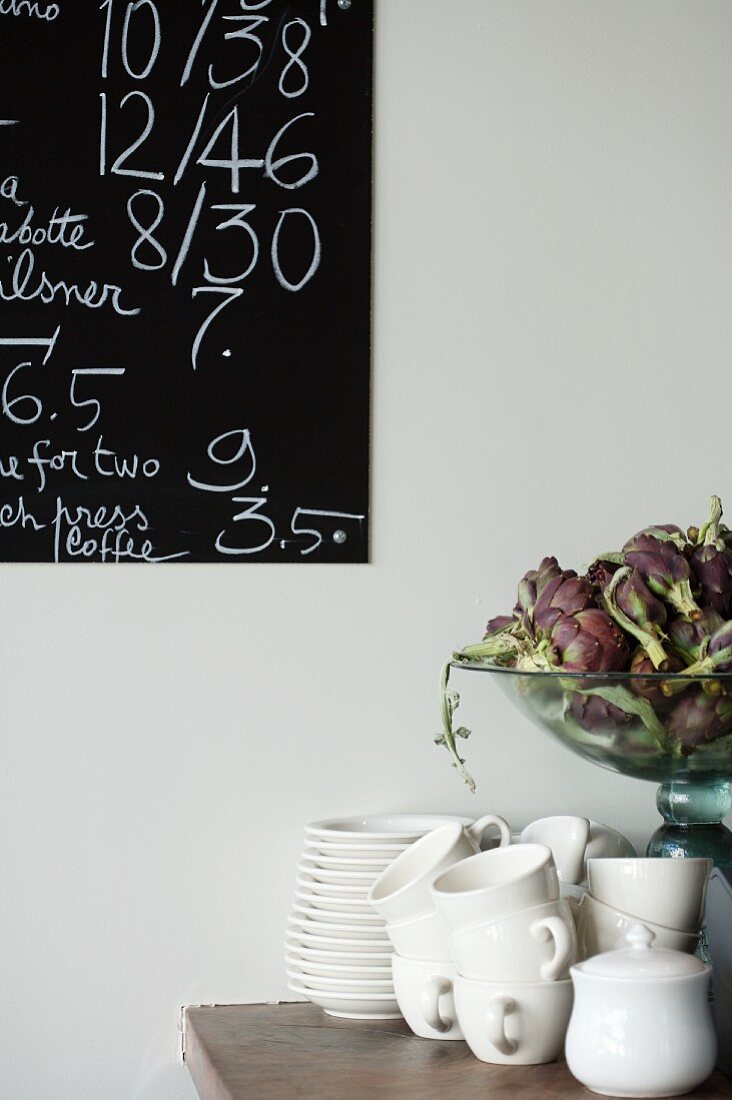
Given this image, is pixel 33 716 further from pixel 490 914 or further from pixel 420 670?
pixel 490 914

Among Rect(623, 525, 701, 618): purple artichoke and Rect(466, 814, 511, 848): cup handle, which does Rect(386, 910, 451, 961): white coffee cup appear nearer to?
Rect(466, 814, 511, 848): cup handle

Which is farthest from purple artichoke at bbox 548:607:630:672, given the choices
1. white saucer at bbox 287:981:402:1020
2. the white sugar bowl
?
white saucer at bbox 287:981:402:1020

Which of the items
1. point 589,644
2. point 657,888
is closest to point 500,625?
point 589,644

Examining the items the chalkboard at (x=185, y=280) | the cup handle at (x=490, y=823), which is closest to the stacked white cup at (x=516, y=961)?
the cup handle at (x=490, y=823)

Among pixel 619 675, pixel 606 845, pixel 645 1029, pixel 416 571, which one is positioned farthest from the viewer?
pixel 416 571

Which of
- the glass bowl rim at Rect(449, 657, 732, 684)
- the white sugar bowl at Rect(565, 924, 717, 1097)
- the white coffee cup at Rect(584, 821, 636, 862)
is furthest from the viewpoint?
the white coffee cup at Rect(584, 821, 636, 862)

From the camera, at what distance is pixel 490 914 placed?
3.41 feet

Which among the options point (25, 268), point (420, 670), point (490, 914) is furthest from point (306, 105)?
point (490, 914)

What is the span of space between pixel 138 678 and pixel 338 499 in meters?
0.30

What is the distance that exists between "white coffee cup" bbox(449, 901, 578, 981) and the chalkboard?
19.7 inches

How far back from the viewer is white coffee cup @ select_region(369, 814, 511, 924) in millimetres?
1117

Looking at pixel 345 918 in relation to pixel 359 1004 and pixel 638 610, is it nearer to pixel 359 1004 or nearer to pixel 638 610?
pixel 359 1004

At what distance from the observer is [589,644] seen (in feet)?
3.63

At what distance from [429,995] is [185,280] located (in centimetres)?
79
